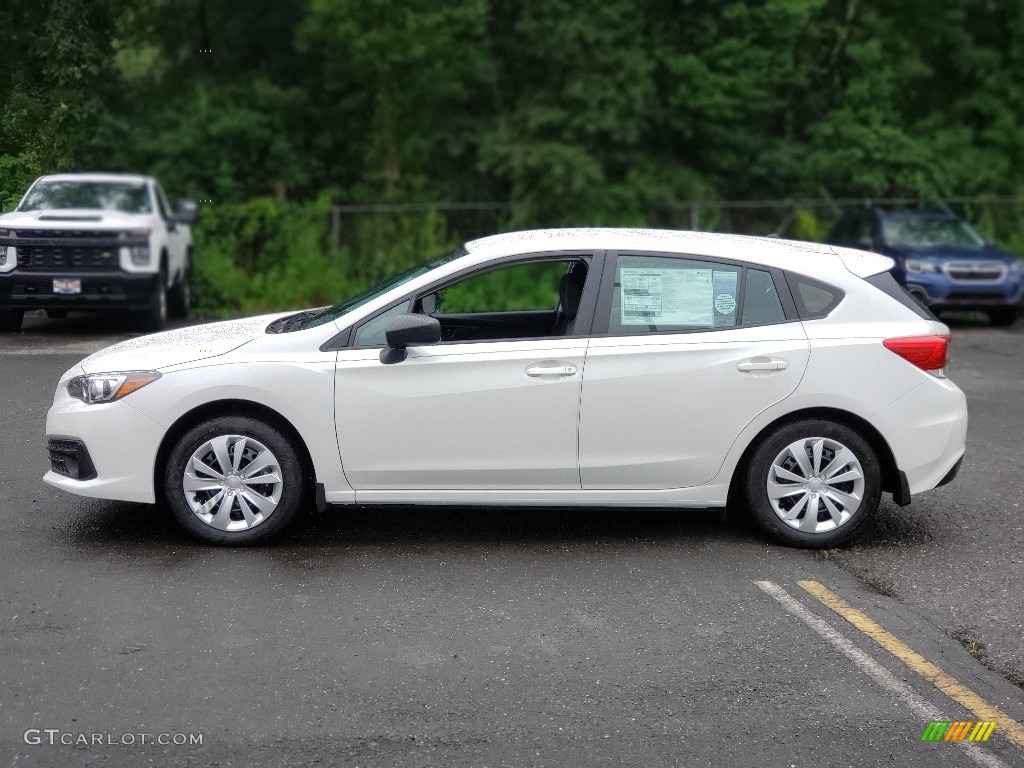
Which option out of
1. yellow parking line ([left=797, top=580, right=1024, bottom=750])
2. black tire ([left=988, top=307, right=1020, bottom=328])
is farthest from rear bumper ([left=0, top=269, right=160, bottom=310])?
black tire ([left=988, top=307, right=1020, bottom=328])

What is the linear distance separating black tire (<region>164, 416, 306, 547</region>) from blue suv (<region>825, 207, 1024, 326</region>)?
11943 millimetres

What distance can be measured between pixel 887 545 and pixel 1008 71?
74.0 feet

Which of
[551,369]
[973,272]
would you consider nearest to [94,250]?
[551,369]

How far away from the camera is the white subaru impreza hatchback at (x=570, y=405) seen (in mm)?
Result: 6746

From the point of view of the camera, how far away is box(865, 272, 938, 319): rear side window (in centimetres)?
714

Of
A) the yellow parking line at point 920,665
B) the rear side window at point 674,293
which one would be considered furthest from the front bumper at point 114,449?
the yellow parking line at point 920,665

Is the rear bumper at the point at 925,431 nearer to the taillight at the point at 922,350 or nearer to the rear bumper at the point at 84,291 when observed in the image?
the taillight at the point at 922,350

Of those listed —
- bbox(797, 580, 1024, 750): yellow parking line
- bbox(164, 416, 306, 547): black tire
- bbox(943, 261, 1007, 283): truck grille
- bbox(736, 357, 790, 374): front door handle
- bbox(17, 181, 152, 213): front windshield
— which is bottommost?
bbox(797, 580, 1024, 750): yellow parking line

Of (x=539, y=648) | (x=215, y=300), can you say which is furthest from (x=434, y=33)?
(x=539, y=648)

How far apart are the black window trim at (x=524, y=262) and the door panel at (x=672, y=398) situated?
16 centimetres

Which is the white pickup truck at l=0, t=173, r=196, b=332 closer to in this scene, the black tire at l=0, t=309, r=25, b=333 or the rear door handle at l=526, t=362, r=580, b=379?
the black tire at l=0, t=309, r=25, b=333

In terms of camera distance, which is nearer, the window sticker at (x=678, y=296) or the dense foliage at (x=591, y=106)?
the window sticker at (x=678, y=296)

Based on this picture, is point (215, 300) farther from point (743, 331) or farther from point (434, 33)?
point (743, 331)
